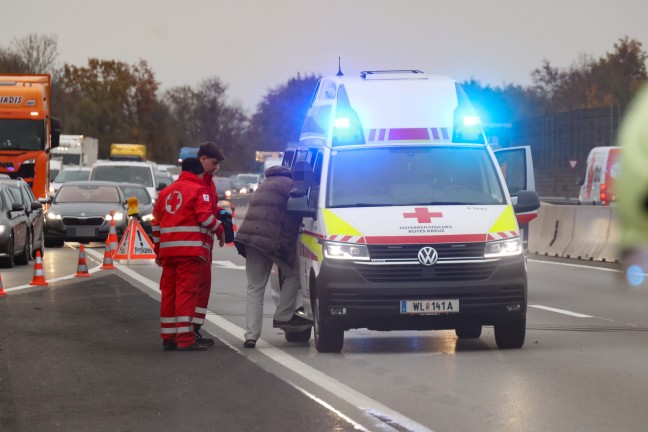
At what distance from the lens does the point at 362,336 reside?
12453 millimetres

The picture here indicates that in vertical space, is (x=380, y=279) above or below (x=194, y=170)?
below

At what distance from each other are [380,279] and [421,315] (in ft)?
1.42

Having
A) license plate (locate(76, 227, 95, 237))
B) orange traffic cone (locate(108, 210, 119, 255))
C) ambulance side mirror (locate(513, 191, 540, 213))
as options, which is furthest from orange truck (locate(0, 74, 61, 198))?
ambulance side mirror (locate(513, 191, 540, 213))

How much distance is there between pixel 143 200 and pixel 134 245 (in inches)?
340

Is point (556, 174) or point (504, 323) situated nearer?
point (504, 323)

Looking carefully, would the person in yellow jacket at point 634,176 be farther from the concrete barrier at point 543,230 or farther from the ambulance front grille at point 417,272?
the concrete barrier at point 543,230

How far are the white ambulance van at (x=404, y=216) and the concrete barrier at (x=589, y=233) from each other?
45.3 feet

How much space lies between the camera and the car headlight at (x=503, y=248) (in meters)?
10.7

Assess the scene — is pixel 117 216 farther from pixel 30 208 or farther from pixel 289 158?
pixel 289 158

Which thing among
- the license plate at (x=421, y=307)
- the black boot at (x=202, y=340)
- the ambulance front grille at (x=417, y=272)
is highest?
the ambulance front grille at (x=417, y=272)

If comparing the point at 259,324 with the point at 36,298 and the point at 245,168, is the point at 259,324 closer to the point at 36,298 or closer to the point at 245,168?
the point at 36,298

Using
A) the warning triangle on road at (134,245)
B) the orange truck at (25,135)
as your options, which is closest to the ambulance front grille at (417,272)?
the warning triangle on road at (134,245)

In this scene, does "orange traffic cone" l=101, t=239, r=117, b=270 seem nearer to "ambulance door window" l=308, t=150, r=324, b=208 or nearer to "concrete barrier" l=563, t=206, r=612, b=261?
"concrete barrier" l=563, t=206, r=612, b=261

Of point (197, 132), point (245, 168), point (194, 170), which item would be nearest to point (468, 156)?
point (194, 170)
